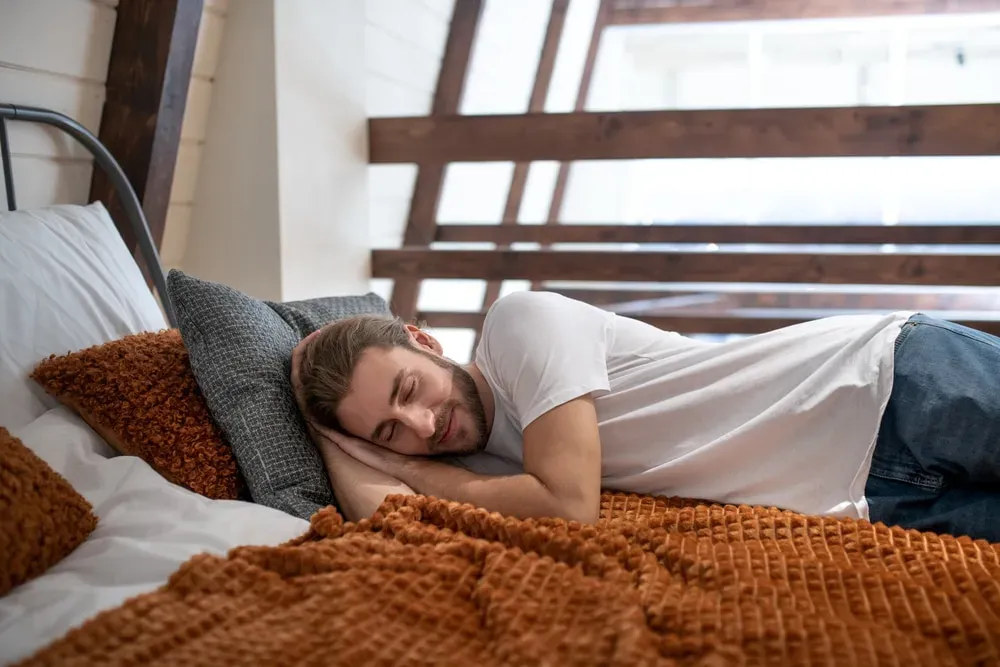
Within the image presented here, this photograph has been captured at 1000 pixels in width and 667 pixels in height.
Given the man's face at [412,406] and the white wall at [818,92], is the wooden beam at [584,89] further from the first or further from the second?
the man's face at [412,406]

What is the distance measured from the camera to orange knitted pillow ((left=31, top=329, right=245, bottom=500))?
1.45 meters

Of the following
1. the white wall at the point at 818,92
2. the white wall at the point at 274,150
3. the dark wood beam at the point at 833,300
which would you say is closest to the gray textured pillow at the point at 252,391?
the white wall at the point at 274,150

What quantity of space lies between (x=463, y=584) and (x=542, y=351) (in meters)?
0.42

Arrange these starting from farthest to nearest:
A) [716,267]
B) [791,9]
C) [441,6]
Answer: [791,9], [441,6], [716,267]

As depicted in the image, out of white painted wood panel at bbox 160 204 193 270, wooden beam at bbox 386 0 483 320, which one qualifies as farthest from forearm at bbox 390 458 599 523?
wooden beam at bbox 386 0 483 320

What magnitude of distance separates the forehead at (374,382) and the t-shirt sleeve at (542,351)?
0.41 feet

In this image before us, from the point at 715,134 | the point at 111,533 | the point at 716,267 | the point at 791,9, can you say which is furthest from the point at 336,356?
the point at 791,9

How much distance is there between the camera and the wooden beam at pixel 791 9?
424cm

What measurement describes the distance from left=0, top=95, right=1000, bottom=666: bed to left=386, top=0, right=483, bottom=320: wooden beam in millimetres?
2296

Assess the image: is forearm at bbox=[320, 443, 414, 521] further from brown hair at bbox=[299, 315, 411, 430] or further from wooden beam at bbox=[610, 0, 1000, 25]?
wooden beam at bbox=[610, 0, 1000, 25]

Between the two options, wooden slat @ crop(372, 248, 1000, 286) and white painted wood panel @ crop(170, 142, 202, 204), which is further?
wooden slat @ crop(372, 248, 1000, 286)

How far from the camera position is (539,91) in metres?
4.50

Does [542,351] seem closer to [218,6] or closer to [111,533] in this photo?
[111,533]

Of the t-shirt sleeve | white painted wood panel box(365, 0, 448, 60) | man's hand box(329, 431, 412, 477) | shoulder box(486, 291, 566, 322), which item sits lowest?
man's hand box(329, 431, 412, 477)
